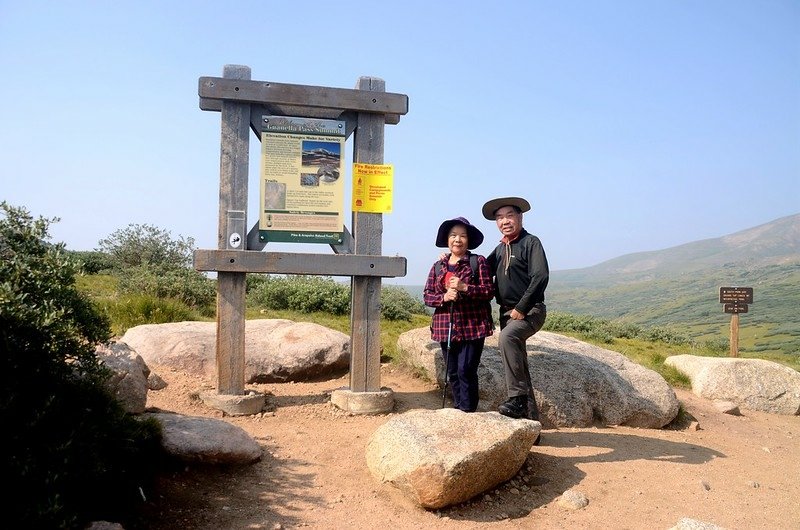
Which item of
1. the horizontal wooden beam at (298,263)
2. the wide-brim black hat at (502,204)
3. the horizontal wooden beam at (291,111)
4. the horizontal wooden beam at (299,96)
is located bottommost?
the horizontal wooden beam at (298,263)

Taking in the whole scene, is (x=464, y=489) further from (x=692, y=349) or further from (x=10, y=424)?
(x=692, y=349)

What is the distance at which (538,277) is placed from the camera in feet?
19.8

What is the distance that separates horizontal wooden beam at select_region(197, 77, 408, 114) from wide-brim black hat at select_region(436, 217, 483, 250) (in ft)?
5.51

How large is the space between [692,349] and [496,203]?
43.2 ft

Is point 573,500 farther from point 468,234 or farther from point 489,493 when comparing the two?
point 468,234

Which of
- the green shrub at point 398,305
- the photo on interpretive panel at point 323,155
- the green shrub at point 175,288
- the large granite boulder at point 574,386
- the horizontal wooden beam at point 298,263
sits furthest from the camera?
the green shrub at point 398,305

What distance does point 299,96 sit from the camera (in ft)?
23.3

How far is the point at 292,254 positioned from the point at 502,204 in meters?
2.50

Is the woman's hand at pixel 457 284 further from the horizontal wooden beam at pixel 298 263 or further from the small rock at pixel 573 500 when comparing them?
the small rock at pixel 573 500

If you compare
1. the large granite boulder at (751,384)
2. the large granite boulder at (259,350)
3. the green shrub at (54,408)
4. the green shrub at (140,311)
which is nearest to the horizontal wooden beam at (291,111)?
the green shrub at (54,408)

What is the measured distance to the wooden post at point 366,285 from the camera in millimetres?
7320

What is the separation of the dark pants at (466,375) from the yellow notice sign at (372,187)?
198 centimetres

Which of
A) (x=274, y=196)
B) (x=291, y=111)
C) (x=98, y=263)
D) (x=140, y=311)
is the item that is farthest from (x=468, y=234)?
(x=98, y=263)

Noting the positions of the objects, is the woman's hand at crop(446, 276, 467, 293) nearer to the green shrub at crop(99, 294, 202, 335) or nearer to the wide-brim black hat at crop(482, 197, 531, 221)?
the wide-brim black hat at crop(482, 197, 531, 221)
